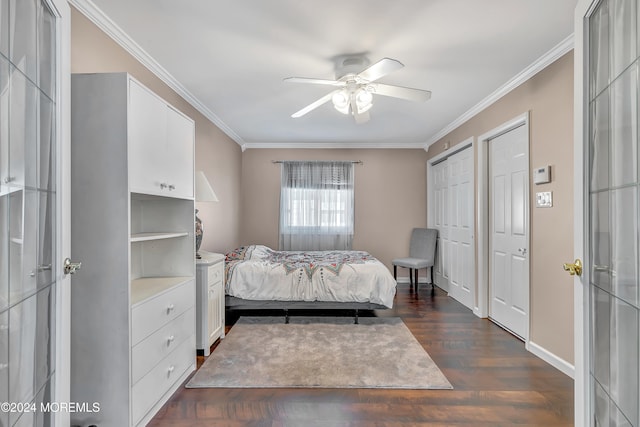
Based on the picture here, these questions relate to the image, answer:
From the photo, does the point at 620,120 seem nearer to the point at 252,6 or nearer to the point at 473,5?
the point at 473,5

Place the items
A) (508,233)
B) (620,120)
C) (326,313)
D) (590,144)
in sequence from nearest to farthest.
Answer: (620,120)
(590,144)
(508,233)
(326,313)

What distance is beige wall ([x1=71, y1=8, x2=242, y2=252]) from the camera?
6.28ft

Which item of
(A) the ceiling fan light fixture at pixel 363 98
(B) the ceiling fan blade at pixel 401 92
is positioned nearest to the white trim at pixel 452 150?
(B) the ceiling fan blade at pixel 401 92

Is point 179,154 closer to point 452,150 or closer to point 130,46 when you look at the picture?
point 130,46

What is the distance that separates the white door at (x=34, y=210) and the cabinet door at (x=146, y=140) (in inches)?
18.2

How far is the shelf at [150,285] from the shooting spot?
72.0 inches

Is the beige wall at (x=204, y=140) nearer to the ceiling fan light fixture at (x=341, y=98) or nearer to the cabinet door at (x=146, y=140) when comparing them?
the cabinet door at (x=146, y=140)

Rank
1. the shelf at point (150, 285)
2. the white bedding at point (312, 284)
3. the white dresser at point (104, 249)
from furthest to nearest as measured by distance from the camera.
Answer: the white bedding at point (312, 284), the shelf at point (150, 285), the white dresser at point (104, 249)

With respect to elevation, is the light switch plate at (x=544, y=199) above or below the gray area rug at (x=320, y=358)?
above

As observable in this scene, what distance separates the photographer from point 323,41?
225 centimetres

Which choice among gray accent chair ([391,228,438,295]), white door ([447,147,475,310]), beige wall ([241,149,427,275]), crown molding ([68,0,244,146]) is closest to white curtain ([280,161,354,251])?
beige wall ([241,149,427,275])

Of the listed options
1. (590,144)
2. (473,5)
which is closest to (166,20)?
(473,5)

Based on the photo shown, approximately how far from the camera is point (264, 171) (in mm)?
5566

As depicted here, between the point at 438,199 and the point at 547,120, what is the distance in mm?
2626
